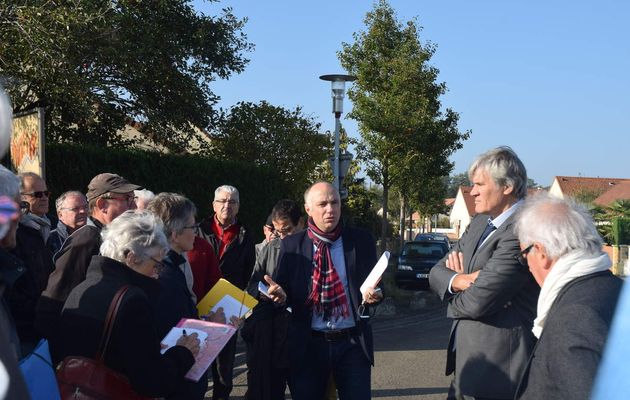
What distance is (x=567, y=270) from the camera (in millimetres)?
2371

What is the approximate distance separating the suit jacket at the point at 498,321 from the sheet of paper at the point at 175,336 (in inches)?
51.2

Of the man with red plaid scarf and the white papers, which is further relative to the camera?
the man with red plaid scarf

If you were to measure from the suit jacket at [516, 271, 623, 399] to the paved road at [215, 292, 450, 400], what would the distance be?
4.52 metres

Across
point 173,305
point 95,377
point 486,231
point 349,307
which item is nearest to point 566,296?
point 486,231

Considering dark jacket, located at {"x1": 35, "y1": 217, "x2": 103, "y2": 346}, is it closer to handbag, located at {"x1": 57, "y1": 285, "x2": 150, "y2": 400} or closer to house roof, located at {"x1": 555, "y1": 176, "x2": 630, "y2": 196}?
handbag, located at {"x1": 57, "y1": 285, "x2": 150, "y2": 400}

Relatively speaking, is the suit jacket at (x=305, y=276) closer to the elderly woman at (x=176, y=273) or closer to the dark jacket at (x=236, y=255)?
the elderly woman at (x=176, y=273)

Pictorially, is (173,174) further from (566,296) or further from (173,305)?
(566,296)

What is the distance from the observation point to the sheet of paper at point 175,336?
10.7 feet

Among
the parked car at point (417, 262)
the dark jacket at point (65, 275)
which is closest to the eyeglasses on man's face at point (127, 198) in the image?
the dark jacket at point (65, 275)

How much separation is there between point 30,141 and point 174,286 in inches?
167

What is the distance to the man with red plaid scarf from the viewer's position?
4305mm

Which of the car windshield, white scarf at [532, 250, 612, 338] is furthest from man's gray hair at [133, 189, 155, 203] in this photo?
the car windshield

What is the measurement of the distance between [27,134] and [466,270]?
5.29m

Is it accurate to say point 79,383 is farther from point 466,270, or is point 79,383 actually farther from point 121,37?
point 121,37
